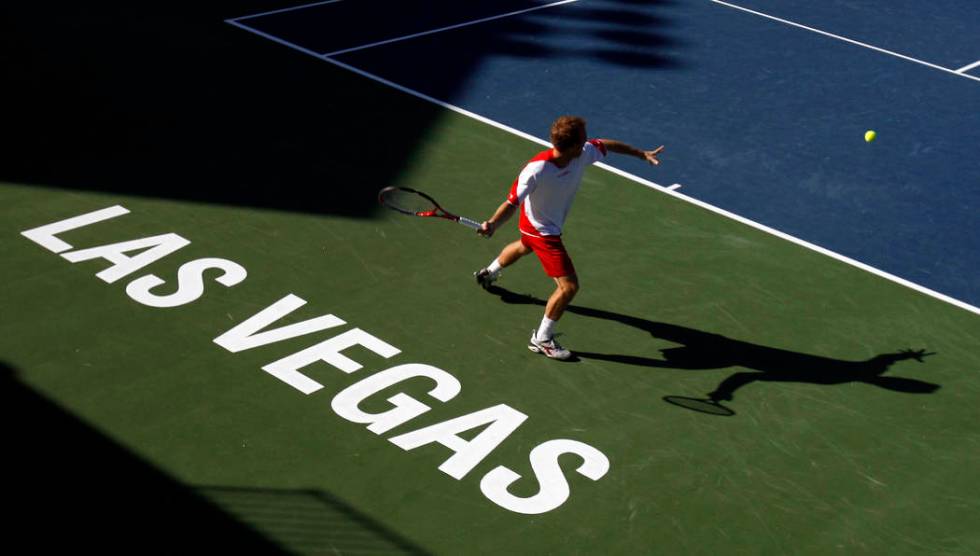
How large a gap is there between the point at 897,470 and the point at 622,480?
2290 mm

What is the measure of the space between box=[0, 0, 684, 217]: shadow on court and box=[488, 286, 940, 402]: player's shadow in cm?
367

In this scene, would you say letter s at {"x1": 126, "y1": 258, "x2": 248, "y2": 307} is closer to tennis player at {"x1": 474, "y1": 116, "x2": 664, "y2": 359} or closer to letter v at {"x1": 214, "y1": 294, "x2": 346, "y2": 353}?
letter v at {"x1": 214, "y1": 294, "x2": 346, "y2": 353}

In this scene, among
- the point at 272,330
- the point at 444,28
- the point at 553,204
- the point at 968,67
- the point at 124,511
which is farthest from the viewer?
the point at 968,67

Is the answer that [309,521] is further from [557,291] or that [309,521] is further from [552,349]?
[557,291]

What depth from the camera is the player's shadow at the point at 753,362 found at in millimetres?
11109

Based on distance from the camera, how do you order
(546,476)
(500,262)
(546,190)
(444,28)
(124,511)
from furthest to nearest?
(444,28) → (500,262) → (546,190) → (546,476) → (124,511)

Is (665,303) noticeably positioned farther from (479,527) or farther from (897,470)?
(479,527)

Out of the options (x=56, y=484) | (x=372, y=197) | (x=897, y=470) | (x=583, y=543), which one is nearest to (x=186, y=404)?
(x=56, y=484)

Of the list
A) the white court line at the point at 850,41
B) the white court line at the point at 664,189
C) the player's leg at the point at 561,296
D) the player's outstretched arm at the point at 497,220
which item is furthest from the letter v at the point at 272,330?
the white court line at the point at 850,41

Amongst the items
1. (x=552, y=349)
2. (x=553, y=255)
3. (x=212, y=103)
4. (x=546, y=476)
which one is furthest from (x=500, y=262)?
(x=212, y=103)

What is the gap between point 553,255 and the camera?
10961mm

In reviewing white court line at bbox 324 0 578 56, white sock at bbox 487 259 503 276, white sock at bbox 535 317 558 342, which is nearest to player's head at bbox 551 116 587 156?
white sock at bbox 535 317 558 342

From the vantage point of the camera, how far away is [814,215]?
14414mm

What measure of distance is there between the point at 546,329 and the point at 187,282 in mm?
3441
